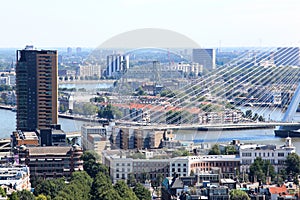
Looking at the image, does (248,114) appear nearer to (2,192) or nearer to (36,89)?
(36,89)

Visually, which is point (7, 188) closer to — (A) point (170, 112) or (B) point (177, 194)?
(B) point (177, 194)

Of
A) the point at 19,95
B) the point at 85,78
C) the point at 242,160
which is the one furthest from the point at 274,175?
the point at 85,78

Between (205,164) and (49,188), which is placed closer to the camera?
(49,188)

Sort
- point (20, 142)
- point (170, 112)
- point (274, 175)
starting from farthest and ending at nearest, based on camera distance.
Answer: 1. point (170, 112)
2. point (20, 142)
3. point (274, 175)

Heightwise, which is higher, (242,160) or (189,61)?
(189,61)

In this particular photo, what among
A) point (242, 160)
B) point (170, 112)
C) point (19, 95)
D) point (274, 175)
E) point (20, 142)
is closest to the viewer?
point (274, 175)

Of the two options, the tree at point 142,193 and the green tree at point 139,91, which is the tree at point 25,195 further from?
the green tree at point 139,91

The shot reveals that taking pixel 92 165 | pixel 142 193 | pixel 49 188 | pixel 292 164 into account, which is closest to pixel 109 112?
pixel 92 165
